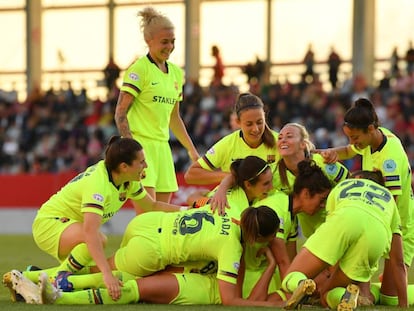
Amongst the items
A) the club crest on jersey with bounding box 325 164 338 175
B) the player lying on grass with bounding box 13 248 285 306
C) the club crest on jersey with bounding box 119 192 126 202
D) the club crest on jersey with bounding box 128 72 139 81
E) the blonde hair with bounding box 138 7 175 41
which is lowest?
the player lying on grass with bounding box 13 248 285 306

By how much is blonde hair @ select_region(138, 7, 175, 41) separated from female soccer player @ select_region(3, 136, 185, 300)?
4.63 ft

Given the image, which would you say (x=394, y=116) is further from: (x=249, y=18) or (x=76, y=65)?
(x=76, y=65)

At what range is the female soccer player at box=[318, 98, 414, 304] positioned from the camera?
7.41 m

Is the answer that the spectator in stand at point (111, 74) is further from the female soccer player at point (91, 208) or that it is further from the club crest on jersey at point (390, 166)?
the club crest on jersey at point (390, 166)

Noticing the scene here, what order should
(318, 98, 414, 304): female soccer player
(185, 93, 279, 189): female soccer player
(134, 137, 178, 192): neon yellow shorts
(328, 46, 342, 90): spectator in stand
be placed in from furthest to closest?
(328, 46, 342, 90): spectator in stand, (134, 137, 178, 192): neon yellow shorts, (185, 93, 279, 189): female soccer player, (318, 98, 414, 304): female soccer player

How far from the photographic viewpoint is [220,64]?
22.9 metres

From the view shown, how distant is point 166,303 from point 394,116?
38.8 feet

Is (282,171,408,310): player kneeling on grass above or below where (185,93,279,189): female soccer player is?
below

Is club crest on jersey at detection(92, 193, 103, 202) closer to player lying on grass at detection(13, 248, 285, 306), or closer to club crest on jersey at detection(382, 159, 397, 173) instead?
player lying on grass at detection(13, 248, 285, 306)

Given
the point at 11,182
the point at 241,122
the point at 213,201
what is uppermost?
the point at 241,122

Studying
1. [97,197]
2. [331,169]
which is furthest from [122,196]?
[331,169]

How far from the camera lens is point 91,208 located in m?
7.29

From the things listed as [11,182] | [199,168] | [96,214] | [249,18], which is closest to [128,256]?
[96,214]

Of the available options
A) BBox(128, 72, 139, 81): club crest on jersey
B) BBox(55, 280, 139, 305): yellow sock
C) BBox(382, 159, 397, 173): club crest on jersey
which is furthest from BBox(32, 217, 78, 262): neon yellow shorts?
BBox(382, 159, 397, 173): club crest on jersey
